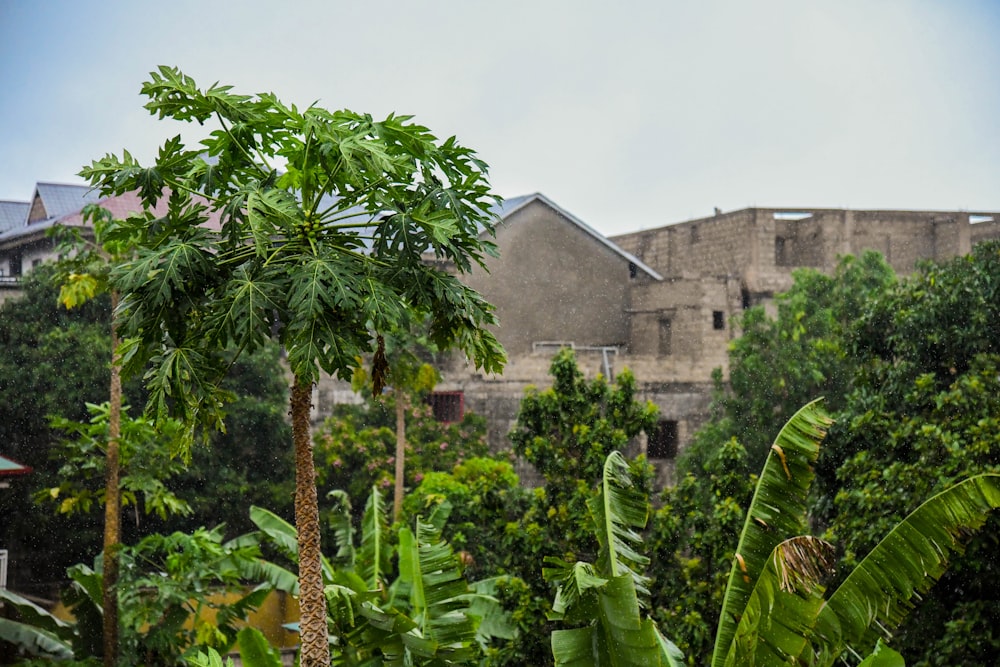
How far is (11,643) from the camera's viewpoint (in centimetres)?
827

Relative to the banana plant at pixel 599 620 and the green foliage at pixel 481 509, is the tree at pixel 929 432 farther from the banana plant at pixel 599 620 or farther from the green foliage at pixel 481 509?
the banana plant at pixel 599 620

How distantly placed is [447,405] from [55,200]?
6.56 metres

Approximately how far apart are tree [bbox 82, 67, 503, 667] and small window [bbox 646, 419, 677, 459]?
34.4 feet

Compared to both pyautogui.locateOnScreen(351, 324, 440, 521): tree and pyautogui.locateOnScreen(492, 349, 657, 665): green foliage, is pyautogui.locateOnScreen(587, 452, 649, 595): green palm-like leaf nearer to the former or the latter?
pyautogui.locateOnScreen(492, 349, 657, 665): green foliage

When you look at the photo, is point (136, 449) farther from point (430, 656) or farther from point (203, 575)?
point (430, 656)

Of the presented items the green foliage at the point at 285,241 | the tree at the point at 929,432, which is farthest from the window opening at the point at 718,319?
the green foliage at the point at 285,241

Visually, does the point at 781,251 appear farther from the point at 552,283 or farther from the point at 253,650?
the point at 253,650

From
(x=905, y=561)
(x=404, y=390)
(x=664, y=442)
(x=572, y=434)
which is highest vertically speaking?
(x=404, y=390)

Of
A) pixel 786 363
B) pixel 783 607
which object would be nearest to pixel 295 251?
pixel 783 607

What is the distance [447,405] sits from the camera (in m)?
13.8

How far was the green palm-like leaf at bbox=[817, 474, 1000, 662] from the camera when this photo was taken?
14.8ft

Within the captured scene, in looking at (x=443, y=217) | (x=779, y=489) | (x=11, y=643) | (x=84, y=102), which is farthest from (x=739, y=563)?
(x=84, y=102)

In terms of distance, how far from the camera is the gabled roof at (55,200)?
48.4ft

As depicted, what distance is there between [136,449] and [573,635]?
16.5 feet
